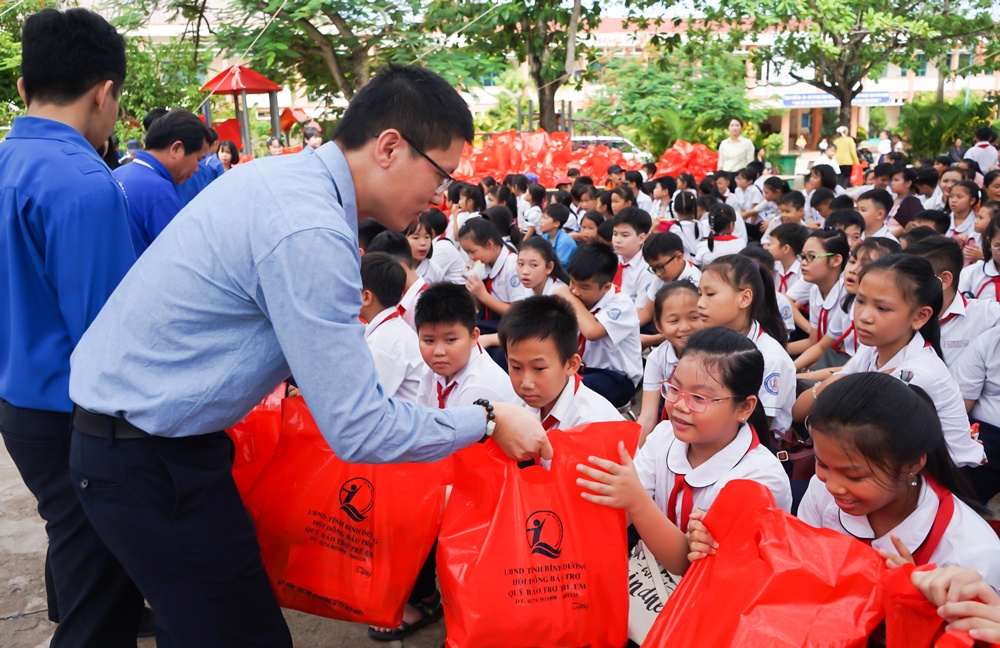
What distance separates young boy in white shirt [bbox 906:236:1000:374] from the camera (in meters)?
3.26

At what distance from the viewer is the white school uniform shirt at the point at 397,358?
2.97 meters

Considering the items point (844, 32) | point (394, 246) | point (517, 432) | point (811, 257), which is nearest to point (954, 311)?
point (811, 257)

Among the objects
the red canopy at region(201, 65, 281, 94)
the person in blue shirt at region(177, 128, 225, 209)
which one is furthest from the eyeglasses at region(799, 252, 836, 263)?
the red canopy at region(201, 65, 281, 94)

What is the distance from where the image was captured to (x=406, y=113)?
162 cm

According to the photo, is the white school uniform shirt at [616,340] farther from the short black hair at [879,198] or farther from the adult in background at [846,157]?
the adult in background at [846,157]

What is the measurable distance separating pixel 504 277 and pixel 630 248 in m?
0.81

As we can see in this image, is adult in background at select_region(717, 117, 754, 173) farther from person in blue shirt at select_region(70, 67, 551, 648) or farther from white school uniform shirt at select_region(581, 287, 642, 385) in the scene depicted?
person in blue shirt at select_region(70, 67, 551, 648)

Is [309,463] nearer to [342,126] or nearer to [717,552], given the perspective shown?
[342,126]

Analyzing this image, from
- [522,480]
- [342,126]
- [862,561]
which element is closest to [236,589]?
[522,480]

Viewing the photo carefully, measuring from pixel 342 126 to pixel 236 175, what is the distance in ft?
0.76

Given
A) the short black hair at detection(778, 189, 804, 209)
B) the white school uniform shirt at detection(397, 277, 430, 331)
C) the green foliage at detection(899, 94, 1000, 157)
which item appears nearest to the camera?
the white school uniform shirt at detection(397, 277, 430, 331)

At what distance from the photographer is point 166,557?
64.4 inches

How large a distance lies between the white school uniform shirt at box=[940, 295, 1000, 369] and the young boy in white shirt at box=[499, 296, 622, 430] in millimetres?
1605

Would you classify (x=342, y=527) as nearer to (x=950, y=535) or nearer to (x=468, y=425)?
(x=468, y=425)
